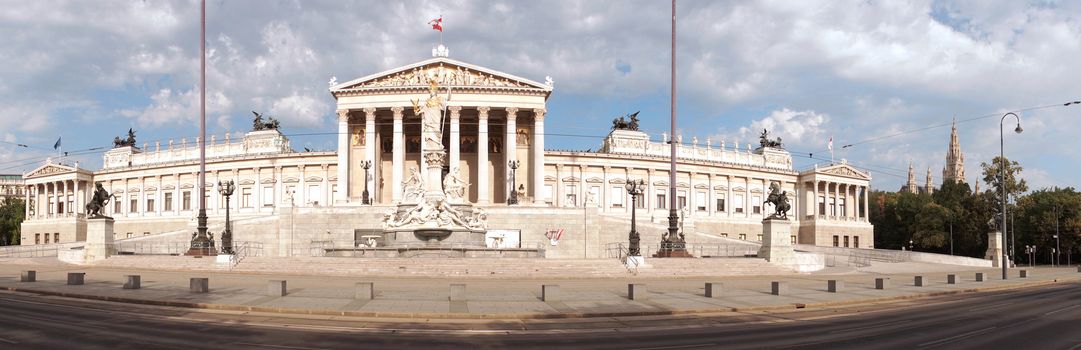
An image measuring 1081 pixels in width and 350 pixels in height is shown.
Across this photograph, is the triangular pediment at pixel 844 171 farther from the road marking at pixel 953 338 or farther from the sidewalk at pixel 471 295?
the road marking at pixel 953 338

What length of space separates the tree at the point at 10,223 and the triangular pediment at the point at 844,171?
12855cm

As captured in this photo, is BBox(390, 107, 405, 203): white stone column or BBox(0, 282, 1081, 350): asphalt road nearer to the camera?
BBox(0, 282, 1081, 350): asphalt road

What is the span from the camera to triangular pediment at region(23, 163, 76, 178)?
12181cm

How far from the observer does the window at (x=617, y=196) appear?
109 metres

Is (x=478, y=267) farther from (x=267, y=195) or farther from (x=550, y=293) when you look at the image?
(x=267, y=195)

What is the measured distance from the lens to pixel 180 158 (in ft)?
394

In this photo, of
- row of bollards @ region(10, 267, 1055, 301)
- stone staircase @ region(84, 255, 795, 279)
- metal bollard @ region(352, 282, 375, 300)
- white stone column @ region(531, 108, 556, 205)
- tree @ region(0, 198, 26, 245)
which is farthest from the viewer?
tree @ region(0, 198, 26, 245)

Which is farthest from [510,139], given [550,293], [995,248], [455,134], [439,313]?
[439,313]

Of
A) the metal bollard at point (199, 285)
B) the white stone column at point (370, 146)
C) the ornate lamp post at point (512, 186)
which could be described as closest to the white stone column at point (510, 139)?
the ornate lamp post at point (512, 186)

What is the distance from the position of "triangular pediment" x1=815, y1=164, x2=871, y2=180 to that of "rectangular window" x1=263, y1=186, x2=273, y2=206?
7899cm

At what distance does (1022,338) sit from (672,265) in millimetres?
28052

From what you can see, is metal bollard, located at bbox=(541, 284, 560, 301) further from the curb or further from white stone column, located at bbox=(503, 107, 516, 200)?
white stone column, located at bbox=(503, 107, 516, 200)

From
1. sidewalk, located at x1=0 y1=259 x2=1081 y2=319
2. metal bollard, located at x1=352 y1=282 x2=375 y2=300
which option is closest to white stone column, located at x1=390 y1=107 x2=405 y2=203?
sidewalk, located at x1=0 y1=259 x2=1081 y2=319

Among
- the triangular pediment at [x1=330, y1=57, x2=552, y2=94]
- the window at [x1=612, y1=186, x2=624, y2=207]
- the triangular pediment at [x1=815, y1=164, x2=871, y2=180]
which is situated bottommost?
the window at [x1=612, y1=186, x2=624, y2=207]
